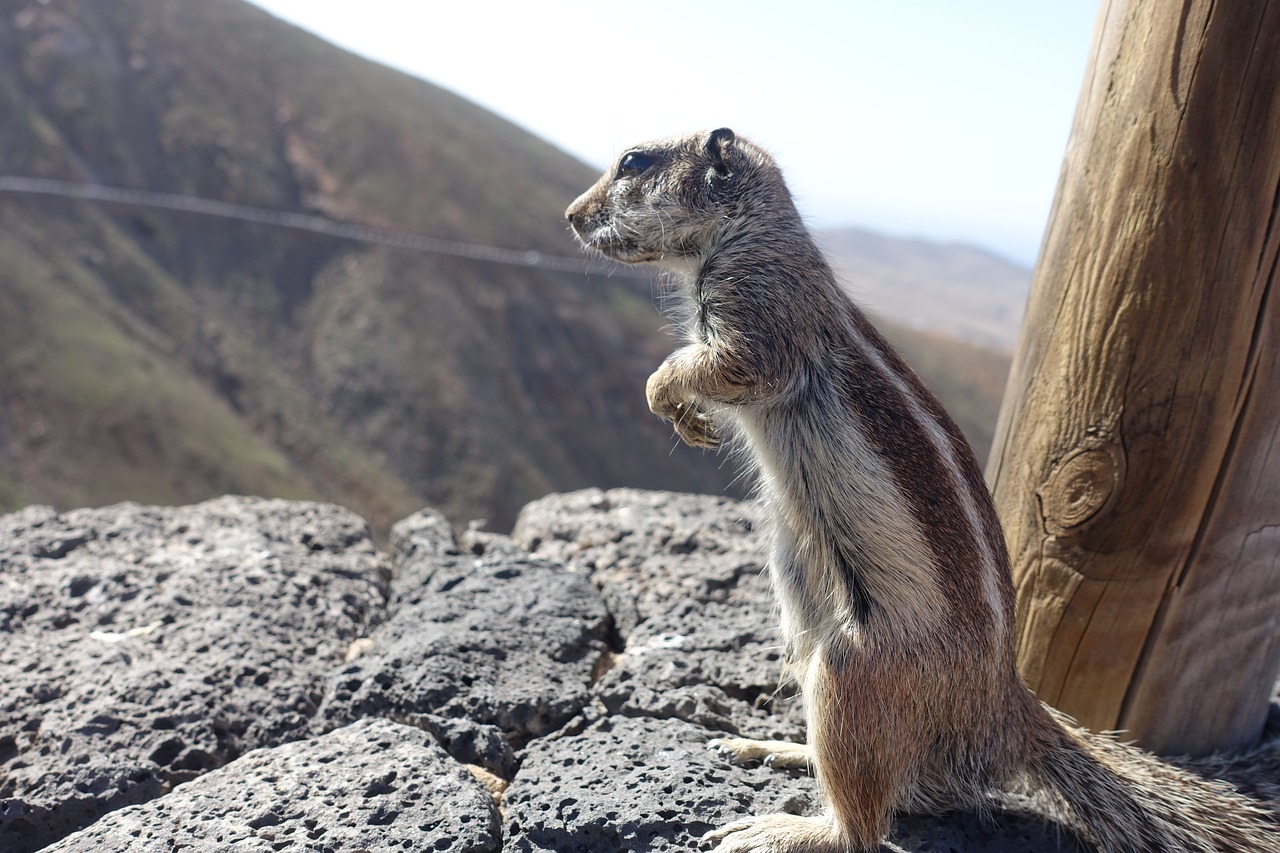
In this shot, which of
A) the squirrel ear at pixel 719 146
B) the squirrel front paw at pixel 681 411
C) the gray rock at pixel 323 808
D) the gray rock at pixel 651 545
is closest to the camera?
the gray rock at pixel 323 808

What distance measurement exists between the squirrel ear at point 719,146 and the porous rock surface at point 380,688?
1.73 meters

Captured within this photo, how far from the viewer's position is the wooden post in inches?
122

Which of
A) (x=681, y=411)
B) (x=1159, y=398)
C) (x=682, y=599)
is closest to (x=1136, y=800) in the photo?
(x=1159, y=398)

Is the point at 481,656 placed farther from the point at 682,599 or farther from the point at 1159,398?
the point at 1159,398

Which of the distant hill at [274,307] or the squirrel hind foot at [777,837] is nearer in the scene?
the squirrel hind foot at [777,837]

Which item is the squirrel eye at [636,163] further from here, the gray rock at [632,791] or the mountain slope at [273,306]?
the mountain slope at [273,306]

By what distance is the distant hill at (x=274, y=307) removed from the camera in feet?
122

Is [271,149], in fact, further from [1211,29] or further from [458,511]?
[1211,29]

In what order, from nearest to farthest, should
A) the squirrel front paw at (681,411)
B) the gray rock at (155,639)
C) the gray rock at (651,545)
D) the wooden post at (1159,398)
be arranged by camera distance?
the wooden post at (1159,398) → the gray rock at (155,639) → the squirrel front paw at (681,411) → the gray rock at (651,545)

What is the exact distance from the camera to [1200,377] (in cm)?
327

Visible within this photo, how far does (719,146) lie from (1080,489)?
2.23m

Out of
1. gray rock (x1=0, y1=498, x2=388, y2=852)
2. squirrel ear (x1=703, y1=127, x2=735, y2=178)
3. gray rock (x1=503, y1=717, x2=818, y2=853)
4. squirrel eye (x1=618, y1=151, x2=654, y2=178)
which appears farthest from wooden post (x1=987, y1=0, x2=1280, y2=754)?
gray rock (x1=0, y1=498, x2=388, y2=852)

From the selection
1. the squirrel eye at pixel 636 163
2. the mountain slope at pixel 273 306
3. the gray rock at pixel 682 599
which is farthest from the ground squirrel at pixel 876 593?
the mountain slope at pixel 273 306

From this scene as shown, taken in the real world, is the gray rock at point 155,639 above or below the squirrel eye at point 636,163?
below
